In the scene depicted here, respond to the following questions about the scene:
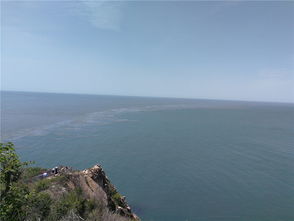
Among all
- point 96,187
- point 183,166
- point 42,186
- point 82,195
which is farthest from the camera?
point 183,166

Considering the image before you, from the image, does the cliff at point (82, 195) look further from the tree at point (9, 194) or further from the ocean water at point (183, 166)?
the ocean water at point (183, 166)

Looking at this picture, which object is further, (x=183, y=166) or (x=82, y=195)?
(x=183, y=166)

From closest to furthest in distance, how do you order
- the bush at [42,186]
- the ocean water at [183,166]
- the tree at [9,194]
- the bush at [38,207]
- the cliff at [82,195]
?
the tree at [9,194]
the bush at [38,207]
the cliff at [82,195]
the bush at [42,186]
the ocean water at [183,166]

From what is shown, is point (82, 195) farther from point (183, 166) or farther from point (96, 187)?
point (183, 166)

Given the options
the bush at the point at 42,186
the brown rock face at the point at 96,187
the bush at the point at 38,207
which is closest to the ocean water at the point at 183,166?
the brown rock face at the point at 96,187

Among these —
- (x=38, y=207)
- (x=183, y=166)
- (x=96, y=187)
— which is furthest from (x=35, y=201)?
(x=183, y=166)

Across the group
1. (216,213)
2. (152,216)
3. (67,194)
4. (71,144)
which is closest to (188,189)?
(216,213)

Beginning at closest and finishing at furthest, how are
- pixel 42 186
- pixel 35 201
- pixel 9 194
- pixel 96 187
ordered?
pixel 9 194 < pixel 35 201 < pixel 42 186 < pixel 96 187

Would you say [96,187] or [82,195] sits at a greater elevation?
[82,195]

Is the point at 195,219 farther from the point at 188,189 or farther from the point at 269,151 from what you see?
the point at 269,151
